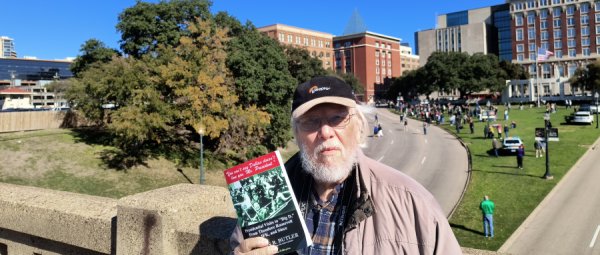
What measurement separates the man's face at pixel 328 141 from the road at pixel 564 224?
16.8 meters

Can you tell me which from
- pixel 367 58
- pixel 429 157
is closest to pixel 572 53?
pixel 367 58

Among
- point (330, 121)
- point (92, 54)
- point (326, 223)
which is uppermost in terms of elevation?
point (92, 54)

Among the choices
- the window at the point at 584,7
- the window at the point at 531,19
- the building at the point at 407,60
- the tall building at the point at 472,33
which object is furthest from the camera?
the building at the point at 407,60

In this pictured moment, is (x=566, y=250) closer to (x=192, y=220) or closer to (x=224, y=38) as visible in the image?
(x=192, y=220)

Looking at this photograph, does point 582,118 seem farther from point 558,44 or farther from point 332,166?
point 558,44

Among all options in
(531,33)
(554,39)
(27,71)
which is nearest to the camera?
(554,39)

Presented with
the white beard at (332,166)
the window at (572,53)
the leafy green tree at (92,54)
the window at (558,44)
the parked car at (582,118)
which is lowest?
the white beard at (332,166)

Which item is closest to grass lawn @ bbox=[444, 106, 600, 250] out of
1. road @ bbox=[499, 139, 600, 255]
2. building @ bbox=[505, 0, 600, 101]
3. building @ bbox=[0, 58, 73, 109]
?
road @ bbox=[499, 139, 600, 255]

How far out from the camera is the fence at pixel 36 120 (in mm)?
36625

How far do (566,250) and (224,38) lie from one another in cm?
2706

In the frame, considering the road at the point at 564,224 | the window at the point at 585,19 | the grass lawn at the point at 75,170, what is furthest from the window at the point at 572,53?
the grass lawn at the point at 75,170

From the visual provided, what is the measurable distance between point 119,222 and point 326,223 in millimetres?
1899

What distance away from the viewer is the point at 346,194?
8.05ft

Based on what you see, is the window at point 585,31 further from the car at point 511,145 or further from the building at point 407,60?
the car at point 511,145
